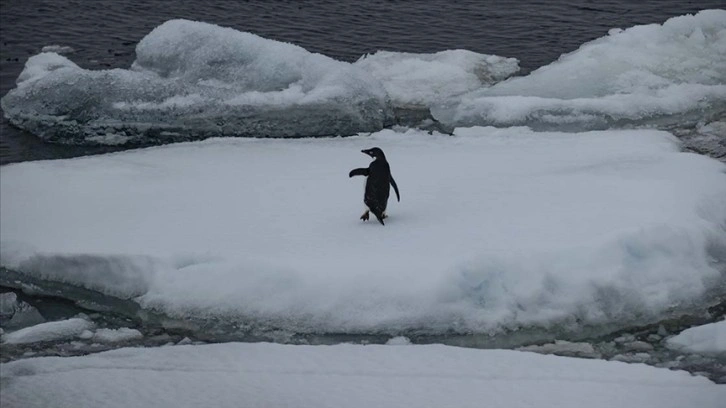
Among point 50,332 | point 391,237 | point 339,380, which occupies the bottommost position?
point 50,332

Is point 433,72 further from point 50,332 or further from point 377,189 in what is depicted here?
point 50,332

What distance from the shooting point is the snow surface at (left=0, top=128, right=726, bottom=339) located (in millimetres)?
8609

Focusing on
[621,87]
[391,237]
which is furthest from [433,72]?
[391,237]

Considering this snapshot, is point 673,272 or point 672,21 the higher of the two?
point 672,21

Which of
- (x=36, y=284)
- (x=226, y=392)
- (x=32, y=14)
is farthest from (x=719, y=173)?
(x=32, y=14)

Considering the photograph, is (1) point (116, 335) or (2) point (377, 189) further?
(2) point (377, 189)

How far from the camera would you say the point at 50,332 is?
8.60 metres

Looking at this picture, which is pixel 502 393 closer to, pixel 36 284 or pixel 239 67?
pixel 36 284

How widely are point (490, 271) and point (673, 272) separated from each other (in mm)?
1667

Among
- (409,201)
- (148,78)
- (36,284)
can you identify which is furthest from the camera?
(148,78)

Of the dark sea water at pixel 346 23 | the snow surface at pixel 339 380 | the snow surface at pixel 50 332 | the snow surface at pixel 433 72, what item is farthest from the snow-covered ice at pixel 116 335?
the dark sea water at pixel 346 23

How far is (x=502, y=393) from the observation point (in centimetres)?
719

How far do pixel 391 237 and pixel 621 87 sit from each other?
6045mm

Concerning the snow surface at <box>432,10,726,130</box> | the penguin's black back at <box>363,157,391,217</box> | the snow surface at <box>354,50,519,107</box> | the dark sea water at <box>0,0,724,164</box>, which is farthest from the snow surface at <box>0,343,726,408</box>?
the dark sea water at <box>0,0,724,164</box>
